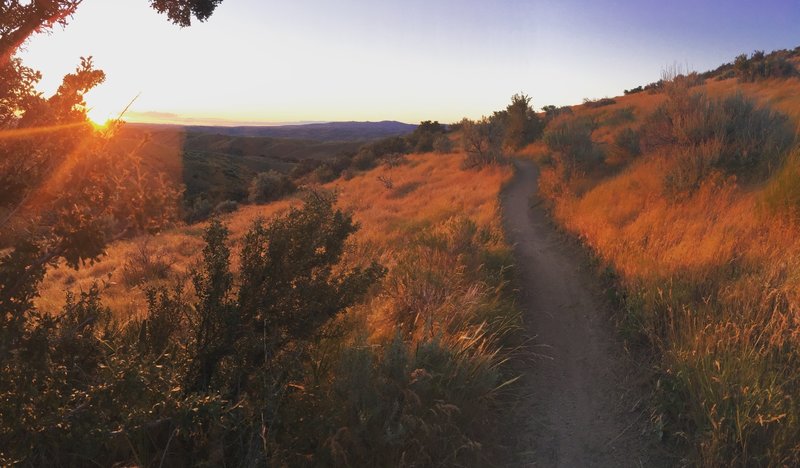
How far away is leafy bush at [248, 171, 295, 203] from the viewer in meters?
32.2

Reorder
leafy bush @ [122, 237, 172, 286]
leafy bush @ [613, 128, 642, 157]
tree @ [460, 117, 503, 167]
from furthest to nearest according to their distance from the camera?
tree @ [460, 117, 503, 167], leafy bush @ [613, 128, 642, 157], leafy bush @ [122, 237, 172, 286]

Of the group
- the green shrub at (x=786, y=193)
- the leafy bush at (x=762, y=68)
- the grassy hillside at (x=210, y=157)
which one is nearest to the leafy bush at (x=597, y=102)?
Answer: the leafy bush at (x=762, y=68)

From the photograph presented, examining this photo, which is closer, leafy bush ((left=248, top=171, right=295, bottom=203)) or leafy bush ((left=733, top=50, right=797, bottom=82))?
leafy bush ((left=733, top=50, right=797, bottom=82))

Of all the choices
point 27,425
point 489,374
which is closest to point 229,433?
point 27,425

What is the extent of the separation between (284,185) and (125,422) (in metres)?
32.2

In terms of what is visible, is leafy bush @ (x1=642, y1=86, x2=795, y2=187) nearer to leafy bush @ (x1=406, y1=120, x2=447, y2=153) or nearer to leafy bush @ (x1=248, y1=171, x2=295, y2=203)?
leafy bush @ (x1=248, y1=171, x2=295, y2=203)

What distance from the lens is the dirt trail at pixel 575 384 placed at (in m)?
3.47

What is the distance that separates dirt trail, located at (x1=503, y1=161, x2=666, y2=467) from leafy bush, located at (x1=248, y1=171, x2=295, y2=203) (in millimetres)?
27311

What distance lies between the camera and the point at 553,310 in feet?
19.8

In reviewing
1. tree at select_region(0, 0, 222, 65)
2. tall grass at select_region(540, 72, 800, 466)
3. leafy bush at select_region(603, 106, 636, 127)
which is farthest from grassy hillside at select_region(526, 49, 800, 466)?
leafy bush at select_region(603, 106, 636, 127)

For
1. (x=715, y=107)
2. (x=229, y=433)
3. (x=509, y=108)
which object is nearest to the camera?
(x=229, y=433)

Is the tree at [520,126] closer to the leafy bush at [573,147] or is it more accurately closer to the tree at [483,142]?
the tree at [483,142]

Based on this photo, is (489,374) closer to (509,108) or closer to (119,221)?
(119,221)

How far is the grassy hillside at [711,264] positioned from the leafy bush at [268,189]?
2406cm
